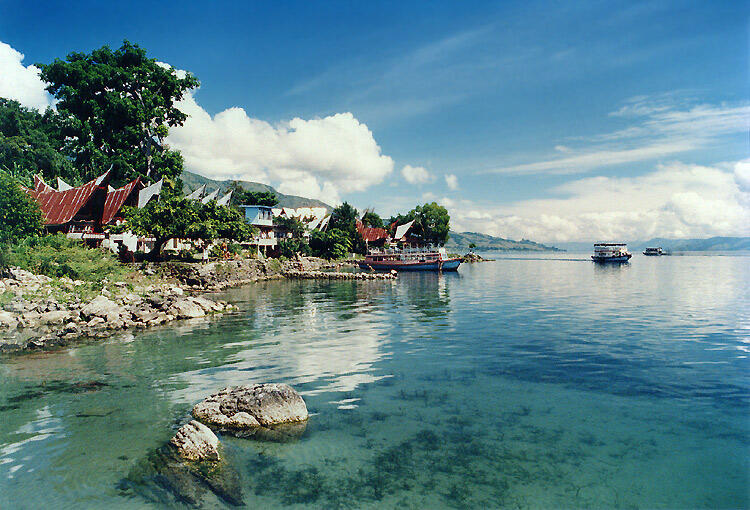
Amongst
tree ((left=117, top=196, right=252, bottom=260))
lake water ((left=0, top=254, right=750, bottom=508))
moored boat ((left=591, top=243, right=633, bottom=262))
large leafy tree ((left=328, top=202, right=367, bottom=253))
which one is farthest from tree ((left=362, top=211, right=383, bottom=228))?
lake water ((left=0, top=254, right=750, bottom=508))

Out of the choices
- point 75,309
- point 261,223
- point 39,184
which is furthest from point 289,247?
point 75,309

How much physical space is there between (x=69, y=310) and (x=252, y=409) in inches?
817

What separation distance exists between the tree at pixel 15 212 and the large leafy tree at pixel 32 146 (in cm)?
2745

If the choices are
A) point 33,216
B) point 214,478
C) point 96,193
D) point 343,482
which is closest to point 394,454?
point 343,482

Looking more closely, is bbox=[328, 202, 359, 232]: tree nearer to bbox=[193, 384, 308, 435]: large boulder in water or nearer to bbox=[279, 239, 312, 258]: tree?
bbox=[279, 239, 312, 258]: tree

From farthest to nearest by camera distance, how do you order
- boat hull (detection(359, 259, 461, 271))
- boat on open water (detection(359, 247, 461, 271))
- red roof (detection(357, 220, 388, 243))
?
red roof (detection(357, 220, 388, 243))
boat on open water (detection(359, 247, 461, 271))
boat hull (detection(359, 259, 461, 271))

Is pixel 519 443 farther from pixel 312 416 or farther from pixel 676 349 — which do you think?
pixel 676 349

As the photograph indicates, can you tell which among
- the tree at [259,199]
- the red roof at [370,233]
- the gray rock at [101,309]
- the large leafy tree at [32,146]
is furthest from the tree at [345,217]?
the gray rock at [101,309]

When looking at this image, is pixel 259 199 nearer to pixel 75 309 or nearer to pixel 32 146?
pixel 32 146

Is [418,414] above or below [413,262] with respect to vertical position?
below

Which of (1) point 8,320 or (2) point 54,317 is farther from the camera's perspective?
(2) point 54,317

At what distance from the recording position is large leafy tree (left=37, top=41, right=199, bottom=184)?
187 ft

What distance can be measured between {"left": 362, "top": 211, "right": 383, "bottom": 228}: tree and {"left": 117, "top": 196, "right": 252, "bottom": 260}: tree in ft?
248

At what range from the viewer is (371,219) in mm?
128125
